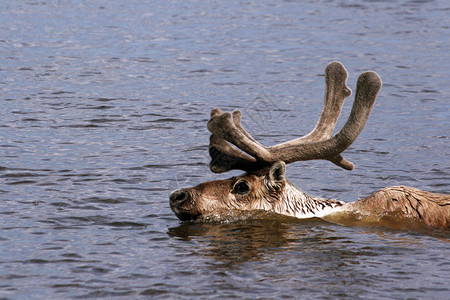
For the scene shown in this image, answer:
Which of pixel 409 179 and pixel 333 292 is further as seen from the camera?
pixel 409 179

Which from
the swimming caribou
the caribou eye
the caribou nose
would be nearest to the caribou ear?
the swimming caribou

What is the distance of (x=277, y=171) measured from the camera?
7305 mm

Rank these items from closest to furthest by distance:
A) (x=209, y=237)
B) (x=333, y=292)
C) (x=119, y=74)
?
(x=333, y=292) < (x=209, y=237) < (x=119, y=74)

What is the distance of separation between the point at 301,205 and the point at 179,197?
3.85 ft

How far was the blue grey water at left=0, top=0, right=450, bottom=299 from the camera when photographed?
631 centimetres

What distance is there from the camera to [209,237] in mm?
7328

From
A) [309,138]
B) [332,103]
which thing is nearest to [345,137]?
[309,138]

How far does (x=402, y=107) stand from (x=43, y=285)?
31.3 feet

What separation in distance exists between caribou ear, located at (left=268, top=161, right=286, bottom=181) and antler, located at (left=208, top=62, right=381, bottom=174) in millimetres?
124

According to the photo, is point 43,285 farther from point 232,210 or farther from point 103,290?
point 232,210

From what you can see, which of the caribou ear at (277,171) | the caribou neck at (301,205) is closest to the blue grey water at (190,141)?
the caribou neck at (301,205)

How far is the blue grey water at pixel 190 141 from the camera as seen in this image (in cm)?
631

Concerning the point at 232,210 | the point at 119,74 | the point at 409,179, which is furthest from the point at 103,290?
the point at 119,74

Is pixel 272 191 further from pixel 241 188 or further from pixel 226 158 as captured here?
pixel 226 158
